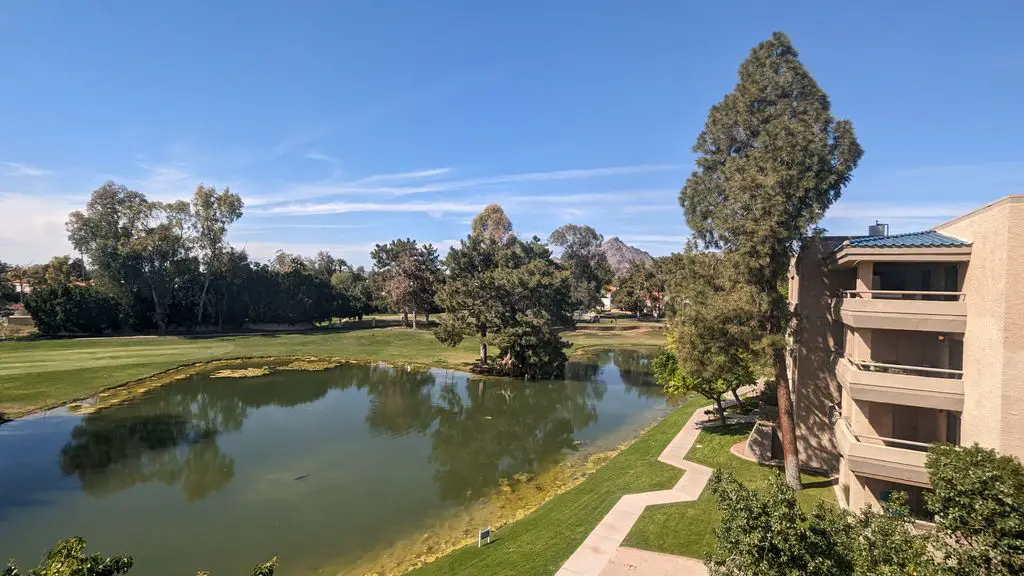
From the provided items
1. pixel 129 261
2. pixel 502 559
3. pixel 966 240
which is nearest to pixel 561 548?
pixel 502 559

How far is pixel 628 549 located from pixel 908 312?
11.0 metres

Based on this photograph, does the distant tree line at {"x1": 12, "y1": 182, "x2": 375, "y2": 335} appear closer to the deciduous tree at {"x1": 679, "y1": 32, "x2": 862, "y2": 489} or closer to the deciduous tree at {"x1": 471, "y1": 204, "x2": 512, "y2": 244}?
the deciduous tree at {"x1": 471, "y1": 204, "x2": 512, "y2": 244}

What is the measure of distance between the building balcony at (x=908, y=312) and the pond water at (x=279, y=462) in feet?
50.6

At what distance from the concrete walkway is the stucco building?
5403 millimetres

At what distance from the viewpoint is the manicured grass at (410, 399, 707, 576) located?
14.8 m

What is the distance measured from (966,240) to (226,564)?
969 inches

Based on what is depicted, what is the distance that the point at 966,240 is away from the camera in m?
14.6

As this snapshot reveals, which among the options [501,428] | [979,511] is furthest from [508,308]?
[979,511]

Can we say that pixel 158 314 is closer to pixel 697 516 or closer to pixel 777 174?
pixel 697 516

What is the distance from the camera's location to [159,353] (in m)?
55.2

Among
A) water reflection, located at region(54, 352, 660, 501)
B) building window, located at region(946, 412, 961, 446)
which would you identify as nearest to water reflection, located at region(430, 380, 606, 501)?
water reflection, located at region(54, 352, 660, 501)

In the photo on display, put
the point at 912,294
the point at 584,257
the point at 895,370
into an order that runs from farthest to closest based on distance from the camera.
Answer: the point at 584,257 < the point at 895,370 < the point at 912,294

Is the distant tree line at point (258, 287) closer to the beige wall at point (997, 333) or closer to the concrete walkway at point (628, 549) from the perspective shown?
the concrete walkway at point (628, 549)

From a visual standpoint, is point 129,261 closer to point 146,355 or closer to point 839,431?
point 146,355
